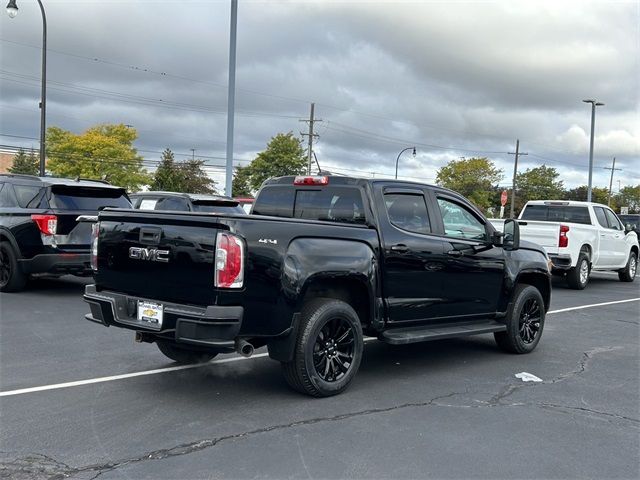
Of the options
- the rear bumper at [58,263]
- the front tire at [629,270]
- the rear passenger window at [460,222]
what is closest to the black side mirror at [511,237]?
the rear passenger window at [460,222]

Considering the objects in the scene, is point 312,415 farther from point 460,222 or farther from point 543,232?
point 543,232

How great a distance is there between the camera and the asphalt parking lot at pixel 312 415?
153 inches

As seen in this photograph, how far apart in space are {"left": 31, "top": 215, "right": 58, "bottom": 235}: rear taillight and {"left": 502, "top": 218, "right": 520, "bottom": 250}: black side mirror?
23.1 feet

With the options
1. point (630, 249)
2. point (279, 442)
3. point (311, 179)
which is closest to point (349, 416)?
point (279, 442)

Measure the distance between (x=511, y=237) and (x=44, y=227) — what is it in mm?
7253

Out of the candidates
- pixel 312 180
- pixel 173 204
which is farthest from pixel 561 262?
pixel 312 180

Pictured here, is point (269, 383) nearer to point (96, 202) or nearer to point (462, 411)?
point (462, 411)

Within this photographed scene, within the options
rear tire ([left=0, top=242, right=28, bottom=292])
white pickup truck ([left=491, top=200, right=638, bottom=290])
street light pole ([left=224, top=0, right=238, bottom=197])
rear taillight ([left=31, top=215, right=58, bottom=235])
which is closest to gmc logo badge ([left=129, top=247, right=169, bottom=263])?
rear taillight ([left=31, top=215, right=58, bottom=235])

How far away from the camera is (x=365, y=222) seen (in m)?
5.78

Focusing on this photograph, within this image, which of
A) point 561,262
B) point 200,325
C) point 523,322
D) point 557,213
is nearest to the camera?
point 200,325

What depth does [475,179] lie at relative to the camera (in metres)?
80.1

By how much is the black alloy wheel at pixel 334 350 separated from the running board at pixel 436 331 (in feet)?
1.53

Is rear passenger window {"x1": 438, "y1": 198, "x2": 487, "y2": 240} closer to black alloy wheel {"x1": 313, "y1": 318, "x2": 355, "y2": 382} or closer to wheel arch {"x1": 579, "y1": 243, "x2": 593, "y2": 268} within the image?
black alloy wheel {"x1": 313, "y1": 318, "x2": 355, "y2": 382}

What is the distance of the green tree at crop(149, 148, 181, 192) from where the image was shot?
7156 cm
